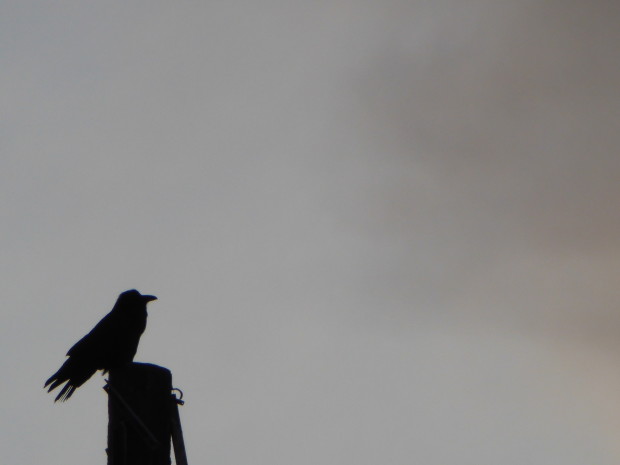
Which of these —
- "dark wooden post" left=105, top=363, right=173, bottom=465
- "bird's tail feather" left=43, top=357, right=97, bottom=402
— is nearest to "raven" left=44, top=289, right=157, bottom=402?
"bird's tail feather" left=43, top=357, right=97, bottom=402

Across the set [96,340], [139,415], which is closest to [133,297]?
[96,340]

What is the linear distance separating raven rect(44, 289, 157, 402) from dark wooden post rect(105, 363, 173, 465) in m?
2.93

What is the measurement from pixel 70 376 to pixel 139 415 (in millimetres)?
3560

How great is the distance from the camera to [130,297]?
26.2 ft

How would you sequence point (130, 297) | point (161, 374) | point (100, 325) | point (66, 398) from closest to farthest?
point (161, 374), point (66, 398), point (100, 325), point (130, 297)

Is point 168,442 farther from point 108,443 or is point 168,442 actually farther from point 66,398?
point 66,398

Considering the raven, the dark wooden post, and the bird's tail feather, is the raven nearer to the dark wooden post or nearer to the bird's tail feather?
the bird's tail feather

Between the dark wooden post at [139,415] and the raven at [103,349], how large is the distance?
9.63ft

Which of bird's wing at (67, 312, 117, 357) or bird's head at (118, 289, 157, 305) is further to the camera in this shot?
bird's head at (118, 289, 157, 305)

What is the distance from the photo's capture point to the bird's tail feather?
6.43 m

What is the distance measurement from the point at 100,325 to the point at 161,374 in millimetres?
4205

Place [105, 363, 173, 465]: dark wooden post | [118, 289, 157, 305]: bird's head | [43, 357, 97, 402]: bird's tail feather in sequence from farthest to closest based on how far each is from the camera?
[118, 289, 157, 305]: bird's head, [43, 357, 97, 402]: bird's tail feather, [105, 363, 173, 465]: dark wooden post

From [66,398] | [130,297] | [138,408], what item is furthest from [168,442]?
[130,297]

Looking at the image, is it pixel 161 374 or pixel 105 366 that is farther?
pixel 105 366
